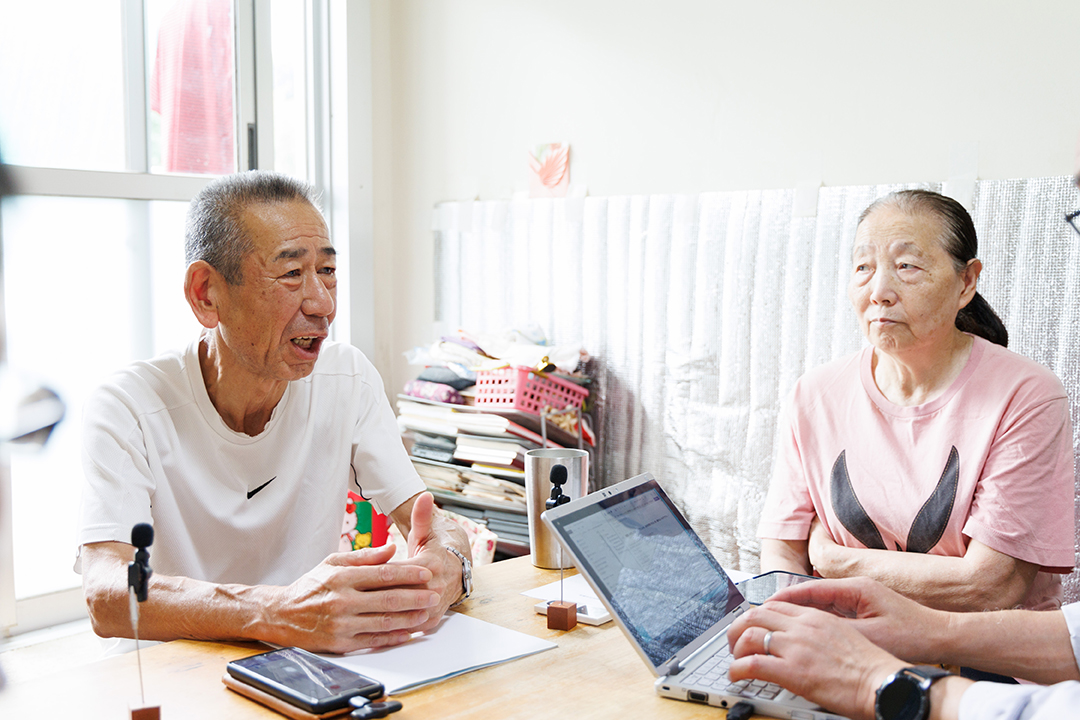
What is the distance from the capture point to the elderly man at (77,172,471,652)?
54.7 inches

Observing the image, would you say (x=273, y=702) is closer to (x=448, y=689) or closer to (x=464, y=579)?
(x=448, y=689)

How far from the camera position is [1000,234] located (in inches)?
74.1

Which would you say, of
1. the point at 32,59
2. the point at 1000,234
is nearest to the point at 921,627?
the point at 1000,234

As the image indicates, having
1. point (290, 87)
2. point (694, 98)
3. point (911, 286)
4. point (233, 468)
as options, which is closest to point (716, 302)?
point (694, 98)

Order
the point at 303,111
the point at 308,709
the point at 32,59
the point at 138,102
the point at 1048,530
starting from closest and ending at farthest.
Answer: the point at 308,709, the point at 1048,530, the point at 32,59, the point at 138,102, the point at 303,111

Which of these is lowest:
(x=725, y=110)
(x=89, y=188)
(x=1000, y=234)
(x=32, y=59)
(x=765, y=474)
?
(x=765, y=474)

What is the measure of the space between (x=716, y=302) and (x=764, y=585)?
1141 millimetres

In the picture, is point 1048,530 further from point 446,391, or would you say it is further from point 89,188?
point 89,188

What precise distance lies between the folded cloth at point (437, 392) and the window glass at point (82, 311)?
0.89 m

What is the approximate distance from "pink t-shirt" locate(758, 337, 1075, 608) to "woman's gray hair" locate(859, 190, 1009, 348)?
109 millimetres

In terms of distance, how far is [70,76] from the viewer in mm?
2693

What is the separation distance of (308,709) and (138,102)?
2540 mm

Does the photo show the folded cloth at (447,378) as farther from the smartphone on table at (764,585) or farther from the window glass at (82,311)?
the smartphone on table at (764,585)

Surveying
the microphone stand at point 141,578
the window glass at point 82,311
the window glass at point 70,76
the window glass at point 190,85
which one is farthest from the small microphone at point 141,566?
the window glass at point 190,85
